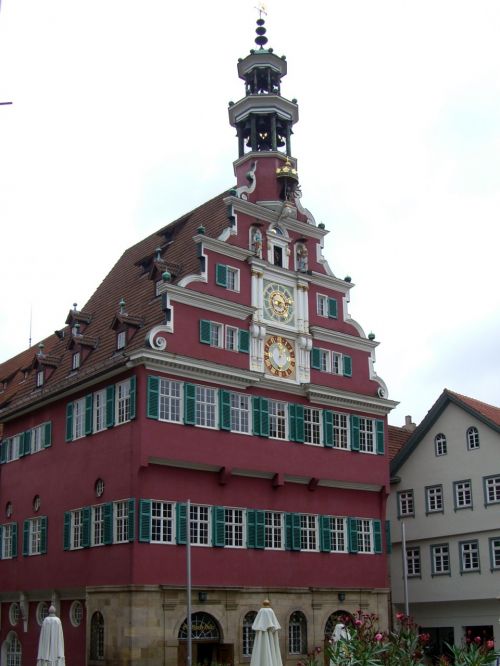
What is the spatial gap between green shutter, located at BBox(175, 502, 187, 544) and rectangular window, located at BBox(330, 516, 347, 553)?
7257mm

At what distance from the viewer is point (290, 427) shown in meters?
38.2

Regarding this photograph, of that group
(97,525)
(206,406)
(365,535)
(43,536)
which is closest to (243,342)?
(206,406)

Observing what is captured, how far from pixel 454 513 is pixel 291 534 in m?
9.11

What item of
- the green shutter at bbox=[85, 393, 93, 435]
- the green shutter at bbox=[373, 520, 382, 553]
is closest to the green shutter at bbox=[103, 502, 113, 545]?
the green shutter at bbox=[85, 393, 93, 435]

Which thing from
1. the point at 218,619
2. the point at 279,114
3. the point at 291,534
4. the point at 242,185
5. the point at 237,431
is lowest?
the point at 218,619

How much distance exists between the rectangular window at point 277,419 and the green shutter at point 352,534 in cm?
463

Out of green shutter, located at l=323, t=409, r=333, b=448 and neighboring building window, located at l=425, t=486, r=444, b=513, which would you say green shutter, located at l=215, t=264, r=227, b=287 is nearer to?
green shutter, located at l=323, t=409, r=333, b=448

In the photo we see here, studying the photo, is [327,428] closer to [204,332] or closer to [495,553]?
[204,332]

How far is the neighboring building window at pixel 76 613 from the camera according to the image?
3488 centimetres

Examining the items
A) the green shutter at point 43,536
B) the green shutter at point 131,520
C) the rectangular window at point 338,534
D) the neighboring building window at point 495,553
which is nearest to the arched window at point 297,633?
the rectangular window at point 338,534

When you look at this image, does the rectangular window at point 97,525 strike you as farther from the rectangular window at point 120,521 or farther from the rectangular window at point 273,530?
the rectangular window at point 273,530

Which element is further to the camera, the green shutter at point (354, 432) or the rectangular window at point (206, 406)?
the green shutter at point (354, 432)

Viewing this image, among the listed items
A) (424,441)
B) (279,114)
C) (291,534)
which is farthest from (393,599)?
(279,114)

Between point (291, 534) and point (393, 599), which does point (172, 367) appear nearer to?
point (291, 534)
